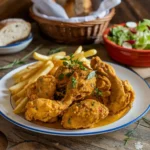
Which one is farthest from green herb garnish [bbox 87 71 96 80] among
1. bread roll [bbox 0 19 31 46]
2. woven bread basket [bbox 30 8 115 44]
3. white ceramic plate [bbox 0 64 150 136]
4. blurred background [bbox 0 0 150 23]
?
blurred background [bbox 0 0 150 23]

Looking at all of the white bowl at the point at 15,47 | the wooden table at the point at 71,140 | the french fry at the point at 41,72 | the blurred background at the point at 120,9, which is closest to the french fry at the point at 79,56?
the french fry at the point at 41,72

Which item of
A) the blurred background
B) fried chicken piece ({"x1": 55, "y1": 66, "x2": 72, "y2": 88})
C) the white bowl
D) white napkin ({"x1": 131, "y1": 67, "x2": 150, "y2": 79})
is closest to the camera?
fried chicken piece ({"x1": 55, "y1": 66, "x2": 72, "y2": 88})

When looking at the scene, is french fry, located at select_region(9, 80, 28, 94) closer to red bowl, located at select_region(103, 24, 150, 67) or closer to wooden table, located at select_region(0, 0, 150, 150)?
wooden table, located at select_region(0, 0, 150, 150)

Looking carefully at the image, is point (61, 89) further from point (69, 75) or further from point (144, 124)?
point (144, 124)

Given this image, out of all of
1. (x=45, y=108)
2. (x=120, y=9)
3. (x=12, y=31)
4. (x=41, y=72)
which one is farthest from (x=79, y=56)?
(x=120, y=9)

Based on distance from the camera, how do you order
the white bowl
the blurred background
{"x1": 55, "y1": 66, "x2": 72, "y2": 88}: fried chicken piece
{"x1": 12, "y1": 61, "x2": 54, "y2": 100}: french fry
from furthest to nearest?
the blurred background → the white bowl → {"x1": 12, "y1": 61, "x2": 54, "y2": 100}: french fry → {"x1": 55, "y1": 66, "x2": 72, "y2": 88}: fried chicken piece

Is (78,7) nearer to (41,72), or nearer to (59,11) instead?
(59,11)

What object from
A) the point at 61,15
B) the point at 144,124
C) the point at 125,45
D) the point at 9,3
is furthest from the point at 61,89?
the point at 9,3
